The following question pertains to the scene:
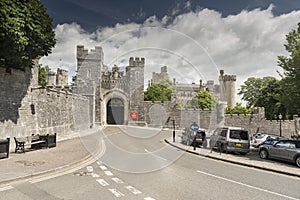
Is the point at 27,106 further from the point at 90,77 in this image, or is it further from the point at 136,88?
the point at 136,88

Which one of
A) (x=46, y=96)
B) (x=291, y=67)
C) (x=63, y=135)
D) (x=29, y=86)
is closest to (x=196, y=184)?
(x=291, y=67)

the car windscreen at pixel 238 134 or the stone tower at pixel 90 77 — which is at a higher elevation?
the stone tower at pixel 90 77

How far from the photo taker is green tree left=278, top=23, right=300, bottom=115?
13961mm

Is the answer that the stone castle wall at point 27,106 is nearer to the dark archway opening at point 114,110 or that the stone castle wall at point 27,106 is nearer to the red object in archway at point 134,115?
the red object in archway at point 134,115

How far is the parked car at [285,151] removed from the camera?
12.5 metres

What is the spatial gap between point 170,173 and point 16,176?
5280 mm

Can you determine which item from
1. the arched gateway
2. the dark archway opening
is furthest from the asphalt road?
the dark archway opening

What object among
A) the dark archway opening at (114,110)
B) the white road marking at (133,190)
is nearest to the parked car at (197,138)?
the white road marking at (133,190)

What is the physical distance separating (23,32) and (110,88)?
32.8m

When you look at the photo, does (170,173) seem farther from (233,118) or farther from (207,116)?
(207,116)

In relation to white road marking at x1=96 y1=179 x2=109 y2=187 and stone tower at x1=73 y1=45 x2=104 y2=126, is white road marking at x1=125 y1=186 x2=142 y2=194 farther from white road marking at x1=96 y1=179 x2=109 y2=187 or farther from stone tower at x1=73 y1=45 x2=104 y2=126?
stone tower at x1=73 y1=45 x2=104 y2=126

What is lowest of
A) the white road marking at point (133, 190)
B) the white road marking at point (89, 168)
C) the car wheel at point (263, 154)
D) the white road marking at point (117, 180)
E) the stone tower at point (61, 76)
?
the car wheel at point (263, 154)

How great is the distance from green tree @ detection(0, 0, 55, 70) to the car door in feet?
47.9

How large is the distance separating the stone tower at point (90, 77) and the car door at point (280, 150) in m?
27.8
